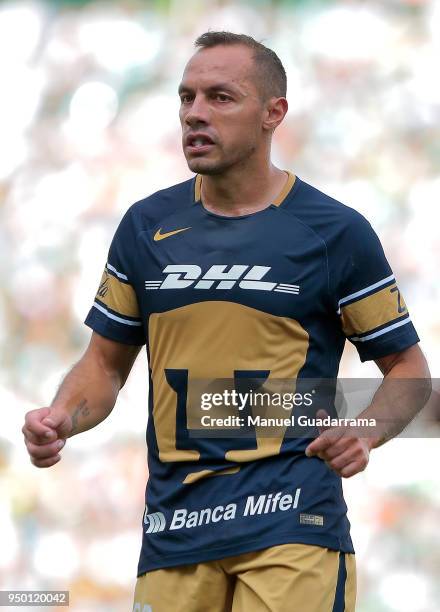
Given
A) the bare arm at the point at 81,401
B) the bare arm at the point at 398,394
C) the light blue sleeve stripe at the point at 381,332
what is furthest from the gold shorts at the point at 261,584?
the light blue sleeve stripe at the point at 381,332

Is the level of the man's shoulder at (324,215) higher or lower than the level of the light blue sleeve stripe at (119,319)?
higher

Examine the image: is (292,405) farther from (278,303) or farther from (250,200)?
(250,200)

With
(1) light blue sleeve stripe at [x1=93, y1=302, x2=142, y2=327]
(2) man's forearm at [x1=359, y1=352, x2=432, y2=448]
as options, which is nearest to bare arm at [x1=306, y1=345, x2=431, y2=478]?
(2) man's forearm at [x1=359, y1=352, x2=432, y2=448]

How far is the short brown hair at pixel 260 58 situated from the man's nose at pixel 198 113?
0.19 m

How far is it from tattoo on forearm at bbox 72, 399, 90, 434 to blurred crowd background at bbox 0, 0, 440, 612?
2251 millimetres

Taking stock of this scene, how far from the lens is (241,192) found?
306 cm

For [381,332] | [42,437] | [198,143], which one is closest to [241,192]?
[198,143]

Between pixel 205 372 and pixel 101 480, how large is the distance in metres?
2.46

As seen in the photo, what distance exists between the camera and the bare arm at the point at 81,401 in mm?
2709

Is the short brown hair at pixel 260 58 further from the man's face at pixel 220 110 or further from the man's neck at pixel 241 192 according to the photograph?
the man's neck at pixel 241 192

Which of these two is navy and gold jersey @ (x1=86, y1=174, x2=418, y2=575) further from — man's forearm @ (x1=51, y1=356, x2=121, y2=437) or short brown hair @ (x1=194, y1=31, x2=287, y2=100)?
short brown hair @ (x1=194, y1=31, x2=287, y2=100)

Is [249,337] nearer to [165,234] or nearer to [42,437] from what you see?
[165,234]

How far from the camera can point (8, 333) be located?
5363 millimetres

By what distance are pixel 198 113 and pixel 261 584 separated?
1107mm
